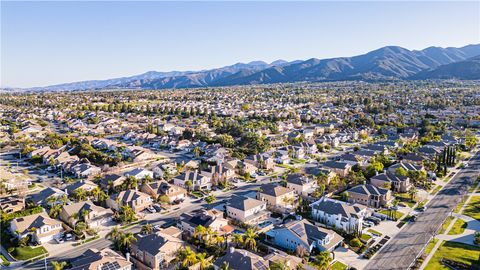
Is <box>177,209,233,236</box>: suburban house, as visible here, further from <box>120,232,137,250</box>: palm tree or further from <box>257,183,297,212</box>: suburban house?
<box>257,183,297,212</box>: suburban house

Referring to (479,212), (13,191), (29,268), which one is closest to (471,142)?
(479,212)

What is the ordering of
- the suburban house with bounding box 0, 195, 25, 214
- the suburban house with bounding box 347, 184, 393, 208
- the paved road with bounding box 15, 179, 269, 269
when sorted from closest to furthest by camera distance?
the paved road with bounding box 15, 179, 269, 269 < the suburban house with bounding box 0, 195, 25, 214 < the suburban house with bounding box 347, 184, 393, 208

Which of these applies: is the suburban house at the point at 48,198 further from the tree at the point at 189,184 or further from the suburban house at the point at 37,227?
the tree at the point at 189,184

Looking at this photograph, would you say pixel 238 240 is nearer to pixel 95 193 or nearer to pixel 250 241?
pixel 250 241

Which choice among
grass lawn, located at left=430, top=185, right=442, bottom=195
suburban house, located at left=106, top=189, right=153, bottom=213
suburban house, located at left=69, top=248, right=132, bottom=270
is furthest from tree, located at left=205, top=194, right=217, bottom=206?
grass lawn, located at left=430, top=185, right=442, bottom=195

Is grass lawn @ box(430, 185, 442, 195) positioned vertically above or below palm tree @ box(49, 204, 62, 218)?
below

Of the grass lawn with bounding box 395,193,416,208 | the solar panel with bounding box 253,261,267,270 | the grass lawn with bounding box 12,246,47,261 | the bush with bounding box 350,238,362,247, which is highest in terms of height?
the solar panel with bounding box 253,261,267,270

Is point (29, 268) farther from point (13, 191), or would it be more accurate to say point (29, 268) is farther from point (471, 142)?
point (471, 142)

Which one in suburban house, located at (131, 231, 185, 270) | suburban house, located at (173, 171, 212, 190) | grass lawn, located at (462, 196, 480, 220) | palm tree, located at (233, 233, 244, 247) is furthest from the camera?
suburban house, located at (173, 171, 212, 190)
